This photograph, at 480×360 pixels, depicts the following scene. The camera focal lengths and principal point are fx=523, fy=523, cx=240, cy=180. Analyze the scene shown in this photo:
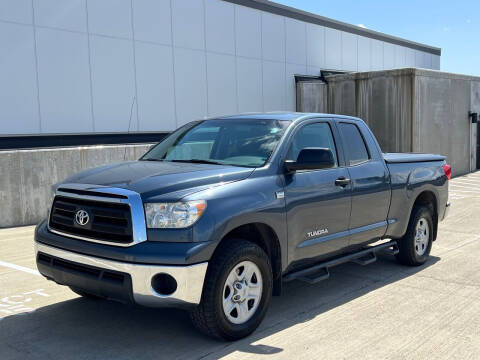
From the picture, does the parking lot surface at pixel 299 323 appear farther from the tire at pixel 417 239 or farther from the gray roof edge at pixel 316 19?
the gray roof edge at pixel 316 19

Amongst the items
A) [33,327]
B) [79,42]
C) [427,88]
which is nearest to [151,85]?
[79,42]

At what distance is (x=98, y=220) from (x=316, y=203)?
80.5 inches

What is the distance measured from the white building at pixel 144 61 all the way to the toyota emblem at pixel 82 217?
356 inches

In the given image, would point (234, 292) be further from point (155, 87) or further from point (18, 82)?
point (155, 87)

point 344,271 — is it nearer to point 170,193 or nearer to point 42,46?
point 170,193

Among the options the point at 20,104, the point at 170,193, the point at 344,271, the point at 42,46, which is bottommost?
the point at 344,271

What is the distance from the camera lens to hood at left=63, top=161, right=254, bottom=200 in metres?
3.99

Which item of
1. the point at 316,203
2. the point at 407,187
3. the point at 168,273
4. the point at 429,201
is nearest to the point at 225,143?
the point at 316,203

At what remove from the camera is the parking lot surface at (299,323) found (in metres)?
4.06

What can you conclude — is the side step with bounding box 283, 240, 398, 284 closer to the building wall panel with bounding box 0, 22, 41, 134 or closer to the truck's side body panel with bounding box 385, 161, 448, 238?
the truck's side body panel with bounding box 385, 161, 448, 238

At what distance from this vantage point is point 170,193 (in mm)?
3951

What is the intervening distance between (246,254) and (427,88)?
15396mm

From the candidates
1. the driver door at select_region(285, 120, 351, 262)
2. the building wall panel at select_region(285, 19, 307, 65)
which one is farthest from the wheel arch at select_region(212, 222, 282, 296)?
the building wall panel at select_region(285, 19, 307, 65)

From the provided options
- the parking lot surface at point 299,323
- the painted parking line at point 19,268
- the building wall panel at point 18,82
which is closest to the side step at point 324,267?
the parking lot surface at point 299,323
